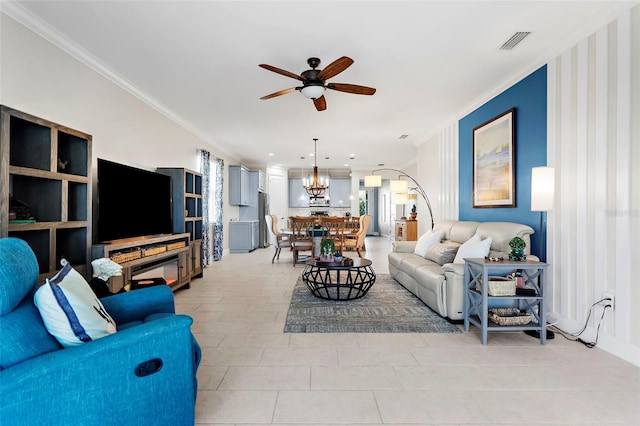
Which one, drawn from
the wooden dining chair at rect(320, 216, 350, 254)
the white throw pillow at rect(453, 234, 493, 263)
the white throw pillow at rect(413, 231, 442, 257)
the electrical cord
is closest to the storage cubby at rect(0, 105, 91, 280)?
the white throw pillow at rect(453, 234, 493, 263)

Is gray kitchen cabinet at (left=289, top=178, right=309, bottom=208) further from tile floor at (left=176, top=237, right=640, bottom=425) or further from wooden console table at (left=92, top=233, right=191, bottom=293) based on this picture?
tile floor at (left=176, top=237, right=640, bottom=425)

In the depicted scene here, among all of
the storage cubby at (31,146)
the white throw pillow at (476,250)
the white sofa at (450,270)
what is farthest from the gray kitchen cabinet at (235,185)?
the white throw pillow at (476,250)

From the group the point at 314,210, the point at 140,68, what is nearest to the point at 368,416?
the point at 140,68

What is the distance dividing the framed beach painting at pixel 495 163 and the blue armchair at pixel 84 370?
3770 millimetres

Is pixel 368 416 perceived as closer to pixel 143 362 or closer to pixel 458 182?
pixel 143 362

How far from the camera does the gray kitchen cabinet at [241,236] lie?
8.23m

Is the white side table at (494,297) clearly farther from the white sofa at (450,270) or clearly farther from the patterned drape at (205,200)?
the patterned drape at (205,200)

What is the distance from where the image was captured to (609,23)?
240 cm

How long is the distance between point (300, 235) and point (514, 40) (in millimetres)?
4597

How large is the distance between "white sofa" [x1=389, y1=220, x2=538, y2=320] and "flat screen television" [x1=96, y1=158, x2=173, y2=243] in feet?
11.0

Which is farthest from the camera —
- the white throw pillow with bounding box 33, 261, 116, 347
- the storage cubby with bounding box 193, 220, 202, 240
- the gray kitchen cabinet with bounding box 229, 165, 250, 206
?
the gray kitchen cabinet with bounding box 229, 165, 250, 206

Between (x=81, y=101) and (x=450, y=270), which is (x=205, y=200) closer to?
(x=81, y=101)

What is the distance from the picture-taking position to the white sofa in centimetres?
299

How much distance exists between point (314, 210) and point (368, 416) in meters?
9.45
